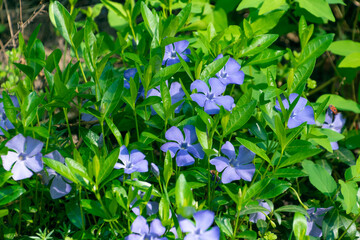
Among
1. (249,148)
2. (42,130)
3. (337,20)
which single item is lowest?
(337,20)

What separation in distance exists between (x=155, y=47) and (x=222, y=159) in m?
0.47

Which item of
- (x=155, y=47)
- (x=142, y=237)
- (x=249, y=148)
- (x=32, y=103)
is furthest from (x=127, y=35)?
(x=142, y=237)

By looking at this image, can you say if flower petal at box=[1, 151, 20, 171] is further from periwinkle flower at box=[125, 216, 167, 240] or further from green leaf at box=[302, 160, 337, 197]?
green leaf at box=[302, 160, 337, 197]

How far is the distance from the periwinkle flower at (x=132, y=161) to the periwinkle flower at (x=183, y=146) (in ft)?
0.24

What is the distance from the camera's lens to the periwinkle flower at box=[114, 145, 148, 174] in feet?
4.21

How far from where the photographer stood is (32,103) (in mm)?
1237

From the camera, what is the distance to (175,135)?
4.41ft

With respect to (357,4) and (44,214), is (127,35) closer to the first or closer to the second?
(44,214)

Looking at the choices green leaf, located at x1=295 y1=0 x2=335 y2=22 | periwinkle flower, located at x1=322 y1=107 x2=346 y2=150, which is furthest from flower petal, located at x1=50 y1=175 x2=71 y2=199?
green leaf, located at x1=295 y1=0 x2=335 y2=22

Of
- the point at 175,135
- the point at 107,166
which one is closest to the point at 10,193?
the point at 107,166

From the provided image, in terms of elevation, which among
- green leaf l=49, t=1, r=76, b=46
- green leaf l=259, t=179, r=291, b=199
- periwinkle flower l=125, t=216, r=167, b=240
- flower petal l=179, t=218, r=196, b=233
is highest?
green leaf l=49, t=1, r=76, b=46

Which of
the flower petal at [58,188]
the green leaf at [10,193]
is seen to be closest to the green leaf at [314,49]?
the flower petal at [58,188]

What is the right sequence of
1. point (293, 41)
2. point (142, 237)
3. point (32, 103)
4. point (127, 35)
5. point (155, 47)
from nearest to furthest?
point (142, 237) < point (32, 103) < point (155, 47) < point (127, 35) < point (293, 41)

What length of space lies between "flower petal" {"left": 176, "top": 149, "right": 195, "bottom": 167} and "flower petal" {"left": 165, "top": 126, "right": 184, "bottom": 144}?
0.05 m
